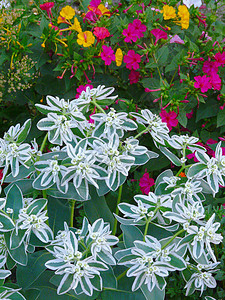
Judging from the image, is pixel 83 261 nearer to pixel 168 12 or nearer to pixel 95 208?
pixel 95 208

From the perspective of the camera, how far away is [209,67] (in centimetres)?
159

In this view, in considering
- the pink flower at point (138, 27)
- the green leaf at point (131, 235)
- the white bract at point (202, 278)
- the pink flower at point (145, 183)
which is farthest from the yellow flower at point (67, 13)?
the white bract at point (202, 278)

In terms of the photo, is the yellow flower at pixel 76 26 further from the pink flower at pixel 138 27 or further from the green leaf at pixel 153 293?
the green leaf at pixel 153 293

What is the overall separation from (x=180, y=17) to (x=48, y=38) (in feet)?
1.86

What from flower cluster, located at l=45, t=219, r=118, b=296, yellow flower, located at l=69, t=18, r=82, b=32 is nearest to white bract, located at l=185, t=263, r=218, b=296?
flower cluster, located at l=45, t=219, r=118, b=296

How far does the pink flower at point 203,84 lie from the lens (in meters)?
1.51

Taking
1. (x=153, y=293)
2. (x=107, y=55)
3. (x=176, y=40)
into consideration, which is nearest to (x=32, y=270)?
(x=153, y=293)

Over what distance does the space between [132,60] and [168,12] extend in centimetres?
27

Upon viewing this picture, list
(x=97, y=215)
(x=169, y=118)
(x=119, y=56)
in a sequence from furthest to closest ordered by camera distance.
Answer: (x=119, y=56), (x=169, y=118), (x=97, y=215)

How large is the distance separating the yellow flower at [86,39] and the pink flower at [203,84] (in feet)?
1.41

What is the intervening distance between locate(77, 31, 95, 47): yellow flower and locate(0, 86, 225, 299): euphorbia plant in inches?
17.8

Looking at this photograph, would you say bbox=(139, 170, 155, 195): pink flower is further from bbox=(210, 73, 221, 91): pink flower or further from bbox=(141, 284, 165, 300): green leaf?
bbox=(141, 284, 165, 300): green leaf

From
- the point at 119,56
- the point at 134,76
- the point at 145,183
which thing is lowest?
the point at 145,183

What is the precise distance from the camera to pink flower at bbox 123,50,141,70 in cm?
158
